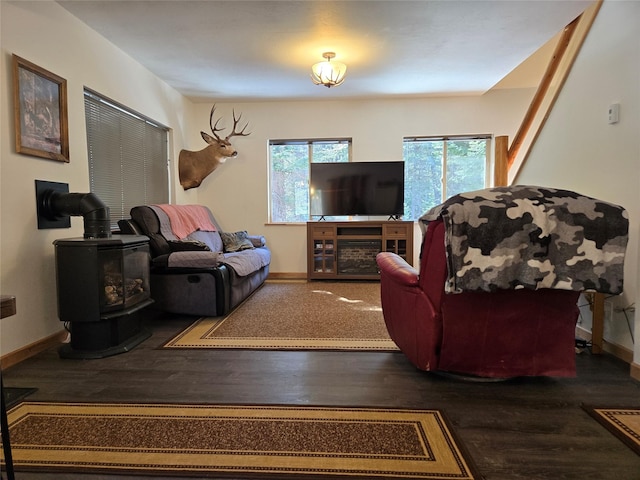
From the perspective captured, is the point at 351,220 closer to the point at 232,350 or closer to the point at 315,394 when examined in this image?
the point at 232,350

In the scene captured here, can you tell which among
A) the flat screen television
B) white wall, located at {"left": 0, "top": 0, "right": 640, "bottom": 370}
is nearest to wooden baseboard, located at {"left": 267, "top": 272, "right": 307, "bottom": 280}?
the flat screen television

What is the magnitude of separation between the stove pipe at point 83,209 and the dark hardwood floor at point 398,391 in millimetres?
852

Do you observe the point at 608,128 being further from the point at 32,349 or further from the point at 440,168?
the point at 32,349

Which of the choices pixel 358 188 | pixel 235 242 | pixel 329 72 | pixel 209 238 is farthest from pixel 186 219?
pixel 358 188

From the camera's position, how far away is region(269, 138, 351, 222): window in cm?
528

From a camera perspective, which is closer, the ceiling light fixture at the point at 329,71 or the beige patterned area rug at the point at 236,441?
the beige patterned area rug at the point at 236,441

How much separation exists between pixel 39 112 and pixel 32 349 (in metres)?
1.59

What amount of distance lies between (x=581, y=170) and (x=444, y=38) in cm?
169

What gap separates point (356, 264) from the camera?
4875mm

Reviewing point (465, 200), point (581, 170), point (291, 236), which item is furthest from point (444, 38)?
point (291, 236)

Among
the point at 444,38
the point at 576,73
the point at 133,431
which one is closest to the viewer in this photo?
the point at 133,431

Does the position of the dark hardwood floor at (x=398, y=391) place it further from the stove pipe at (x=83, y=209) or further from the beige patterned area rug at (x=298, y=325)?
the stove pipe at (x=83, y=209)

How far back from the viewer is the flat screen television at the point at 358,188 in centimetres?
493

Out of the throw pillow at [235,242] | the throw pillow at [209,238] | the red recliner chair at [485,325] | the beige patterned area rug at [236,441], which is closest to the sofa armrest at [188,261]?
the throw pillow at [209,238]
